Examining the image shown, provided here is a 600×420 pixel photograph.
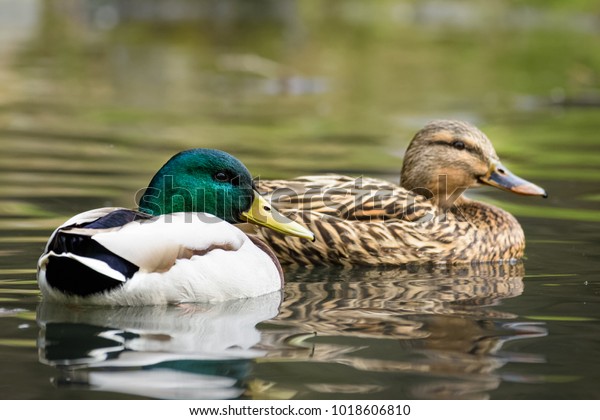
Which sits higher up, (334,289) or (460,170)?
(460,170)

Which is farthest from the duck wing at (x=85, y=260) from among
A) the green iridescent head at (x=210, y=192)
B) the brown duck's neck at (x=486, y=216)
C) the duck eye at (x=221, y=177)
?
the brown duck's neck at (x=486, y=216)

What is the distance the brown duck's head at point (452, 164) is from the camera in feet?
29.5

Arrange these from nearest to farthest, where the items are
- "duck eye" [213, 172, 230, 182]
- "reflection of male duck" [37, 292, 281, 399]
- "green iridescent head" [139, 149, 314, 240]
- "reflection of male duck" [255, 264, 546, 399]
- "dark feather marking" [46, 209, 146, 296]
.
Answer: "reflection of male duck" [37, 292, 281, 399] < "reflection of male duck" [255, 264, 546, 399] < "dark feather marking" [46, 209, 146, 296] < "green iridescent head" [139, 149, 314, 240] < "duck eye" [213, 172, 230, 182]

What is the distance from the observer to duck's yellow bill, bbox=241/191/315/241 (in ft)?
24.5

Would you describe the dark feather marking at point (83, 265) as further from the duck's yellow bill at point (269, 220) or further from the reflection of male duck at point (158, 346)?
the duck's yellow bill at point (269, 220)

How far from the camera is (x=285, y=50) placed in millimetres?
27203

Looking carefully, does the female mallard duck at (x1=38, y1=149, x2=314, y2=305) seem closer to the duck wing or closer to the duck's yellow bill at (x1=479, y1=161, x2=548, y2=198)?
the duck wing

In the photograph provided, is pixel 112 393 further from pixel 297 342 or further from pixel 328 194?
pixel 328 194

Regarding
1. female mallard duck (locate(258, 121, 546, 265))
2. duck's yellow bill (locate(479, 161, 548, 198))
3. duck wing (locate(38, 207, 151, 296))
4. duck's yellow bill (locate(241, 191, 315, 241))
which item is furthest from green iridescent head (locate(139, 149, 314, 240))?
duck's yellow bill (locate(479, 161, 548, 198))

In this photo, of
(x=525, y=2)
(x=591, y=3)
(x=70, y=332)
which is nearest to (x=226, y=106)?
(x=70, y=332)

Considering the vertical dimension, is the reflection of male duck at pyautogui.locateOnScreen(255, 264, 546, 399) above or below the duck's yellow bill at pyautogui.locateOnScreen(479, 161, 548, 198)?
below

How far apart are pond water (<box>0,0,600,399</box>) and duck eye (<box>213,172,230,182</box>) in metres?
0.80
